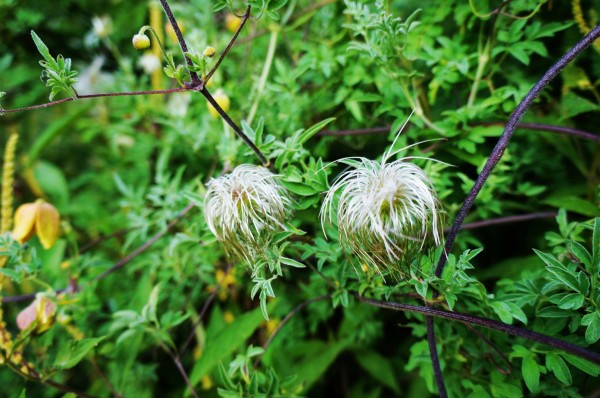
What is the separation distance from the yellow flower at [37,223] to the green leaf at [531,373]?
0.69m

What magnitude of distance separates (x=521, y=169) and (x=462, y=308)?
1.10 feet

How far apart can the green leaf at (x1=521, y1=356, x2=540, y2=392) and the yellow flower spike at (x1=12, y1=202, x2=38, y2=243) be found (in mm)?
702

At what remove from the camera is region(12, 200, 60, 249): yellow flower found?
708 mm

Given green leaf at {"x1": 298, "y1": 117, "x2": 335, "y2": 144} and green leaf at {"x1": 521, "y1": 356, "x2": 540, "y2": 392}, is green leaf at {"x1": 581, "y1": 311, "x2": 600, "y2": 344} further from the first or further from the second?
green leaf at {"x1": 298, "y1": 117, "x2": 335, "y2": 144}

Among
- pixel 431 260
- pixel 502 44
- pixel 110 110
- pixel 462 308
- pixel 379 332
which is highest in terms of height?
pixel 110 110

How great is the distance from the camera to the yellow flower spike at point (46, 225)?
0.72 metres

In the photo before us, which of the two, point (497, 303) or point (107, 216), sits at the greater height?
point (107, 216)

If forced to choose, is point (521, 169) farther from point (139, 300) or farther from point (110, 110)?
point (110, 110)

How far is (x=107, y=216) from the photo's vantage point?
1051 millimetres

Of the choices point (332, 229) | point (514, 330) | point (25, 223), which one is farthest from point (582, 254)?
point (25, 223)

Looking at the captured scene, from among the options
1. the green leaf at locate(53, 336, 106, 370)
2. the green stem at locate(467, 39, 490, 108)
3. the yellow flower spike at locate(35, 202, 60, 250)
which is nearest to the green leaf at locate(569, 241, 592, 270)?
the green stem at locate(467, 39, 490, 108)

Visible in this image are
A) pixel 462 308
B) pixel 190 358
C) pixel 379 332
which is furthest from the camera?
pixel 190 358

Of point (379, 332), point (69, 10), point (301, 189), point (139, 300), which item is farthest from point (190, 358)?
point (69, 10)

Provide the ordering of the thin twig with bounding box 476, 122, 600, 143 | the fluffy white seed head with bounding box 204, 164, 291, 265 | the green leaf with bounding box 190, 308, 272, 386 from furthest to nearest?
the green leaf with bounding box 190, 308, 272, 386 < the thin twig with bounding box 476, 122, 600, 143 < the fluffy white seed head with bounding box 204, 164, 291, 265
